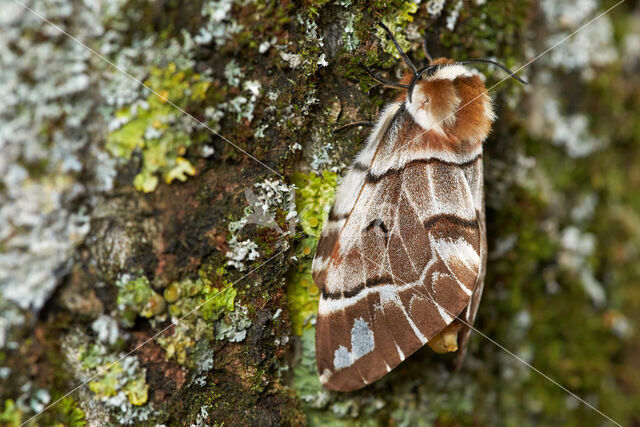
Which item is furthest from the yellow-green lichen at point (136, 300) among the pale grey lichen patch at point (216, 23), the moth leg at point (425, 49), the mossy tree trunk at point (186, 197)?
the moth leg at point (425, 49)

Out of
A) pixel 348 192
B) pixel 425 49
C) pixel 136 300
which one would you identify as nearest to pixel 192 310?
pixel 136 300

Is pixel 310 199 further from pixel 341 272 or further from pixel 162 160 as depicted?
pixel 162 160

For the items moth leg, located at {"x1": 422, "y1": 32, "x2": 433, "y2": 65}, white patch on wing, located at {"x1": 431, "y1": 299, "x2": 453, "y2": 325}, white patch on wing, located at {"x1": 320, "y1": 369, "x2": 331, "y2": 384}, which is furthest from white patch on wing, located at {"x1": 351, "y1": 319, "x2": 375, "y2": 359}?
moth leg, located at {"x1": 422, "y1": 32, "x2": 433, "y2": 65}

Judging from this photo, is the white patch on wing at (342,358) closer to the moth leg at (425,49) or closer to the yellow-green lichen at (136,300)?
the yellow-green lichen at (136,300)

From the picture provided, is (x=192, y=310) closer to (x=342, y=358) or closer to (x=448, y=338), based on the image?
(x=342, y=358)

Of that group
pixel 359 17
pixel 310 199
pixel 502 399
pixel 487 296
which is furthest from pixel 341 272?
pixel 502 399

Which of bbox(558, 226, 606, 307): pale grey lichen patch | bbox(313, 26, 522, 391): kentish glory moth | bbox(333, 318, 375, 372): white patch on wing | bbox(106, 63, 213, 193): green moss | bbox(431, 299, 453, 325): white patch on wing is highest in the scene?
bbox(106, 63, 213, 193): green moss

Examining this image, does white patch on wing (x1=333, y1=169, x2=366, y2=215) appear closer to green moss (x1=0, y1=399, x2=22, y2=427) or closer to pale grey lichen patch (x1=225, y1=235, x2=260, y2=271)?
pale grey lichen patch (x1=225, y1=235, x2=260, y2=271)
